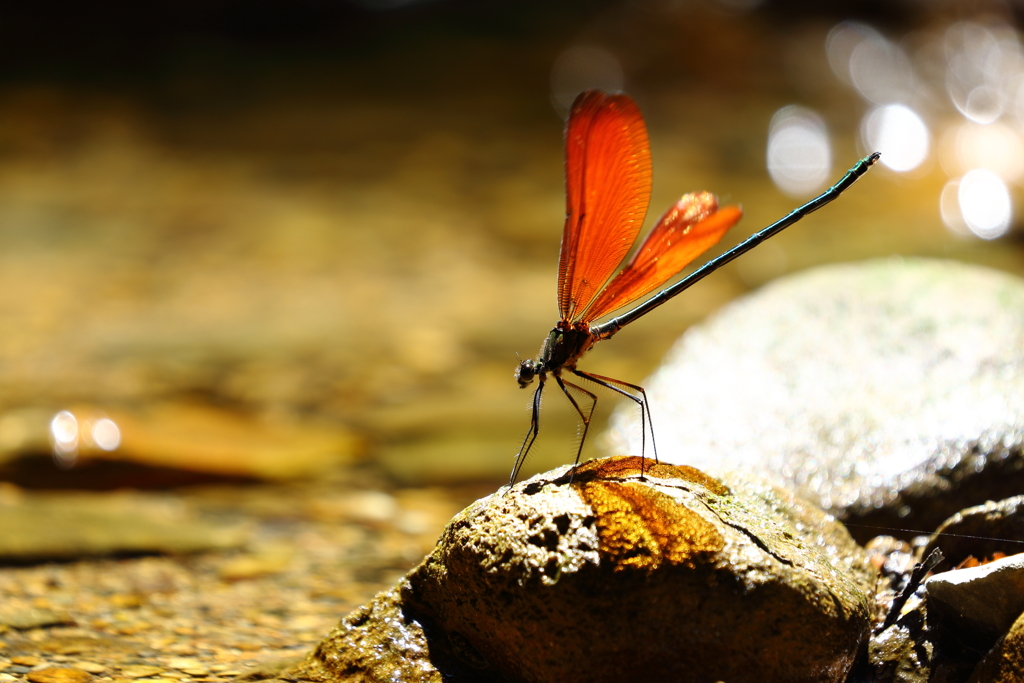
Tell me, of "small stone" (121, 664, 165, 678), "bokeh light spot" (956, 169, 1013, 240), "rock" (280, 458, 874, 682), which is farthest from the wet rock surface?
"bokeh light spot" (956, 169, 1013, 240)

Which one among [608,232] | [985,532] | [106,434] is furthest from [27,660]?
[985,532]

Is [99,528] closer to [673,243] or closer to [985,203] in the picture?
[673,243]

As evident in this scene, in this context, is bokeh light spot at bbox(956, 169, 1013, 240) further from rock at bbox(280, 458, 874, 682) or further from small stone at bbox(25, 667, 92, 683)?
small stone at bbox(25, 667, 92, 683)

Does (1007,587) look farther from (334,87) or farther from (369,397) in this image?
(334,87)

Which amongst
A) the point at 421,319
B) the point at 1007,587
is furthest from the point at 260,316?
the point at 1007,587

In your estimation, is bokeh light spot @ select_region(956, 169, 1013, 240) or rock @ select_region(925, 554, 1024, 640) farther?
bokeh light spot @ select_region(956, 169, 1013, 240)
